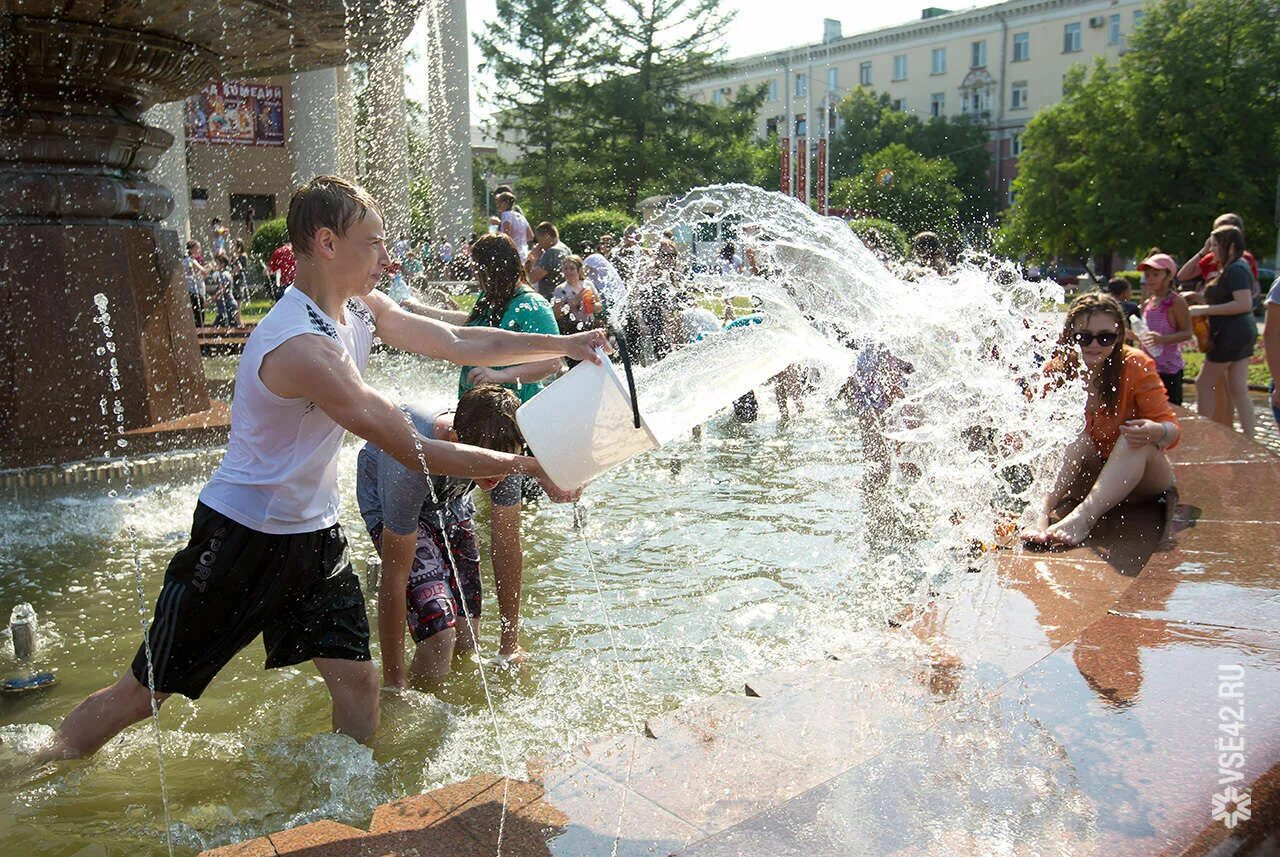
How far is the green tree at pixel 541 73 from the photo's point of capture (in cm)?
4697

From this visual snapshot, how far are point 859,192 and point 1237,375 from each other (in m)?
53.4

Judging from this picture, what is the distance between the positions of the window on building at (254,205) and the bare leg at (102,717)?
3830cm

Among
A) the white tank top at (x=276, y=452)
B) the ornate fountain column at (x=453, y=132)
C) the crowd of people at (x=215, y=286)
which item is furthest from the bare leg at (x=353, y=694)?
the ornate fountain column at (x=453, y=132)

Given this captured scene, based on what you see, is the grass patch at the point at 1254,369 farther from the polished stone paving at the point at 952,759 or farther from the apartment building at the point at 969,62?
the apartment building at the point at 969,62

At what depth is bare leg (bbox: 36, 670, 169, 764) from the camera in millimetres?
3008

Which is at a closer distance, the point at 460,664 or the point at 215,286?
the point at 460,664

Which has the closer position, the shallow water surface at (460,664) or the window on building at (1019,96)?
the shallow water surface at (460,664)

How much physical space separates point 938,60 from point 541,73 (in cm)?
4387

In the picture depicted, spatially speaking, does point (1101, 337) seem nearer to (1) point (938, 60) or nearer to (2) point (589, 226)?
(2) point (589, 226)

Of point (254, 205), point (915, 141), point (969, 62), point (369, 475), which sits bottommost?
point (369, 475)

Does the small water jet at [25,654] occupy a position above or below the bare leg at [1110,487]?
below

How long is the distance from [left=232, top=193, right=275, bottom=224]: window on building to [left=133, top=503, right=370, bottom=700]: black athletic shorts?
126ft

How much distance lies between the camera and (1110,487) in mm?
4938

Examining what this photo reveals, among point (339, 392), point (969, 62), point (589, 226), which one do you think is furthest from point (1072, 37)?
point (339, 392)
